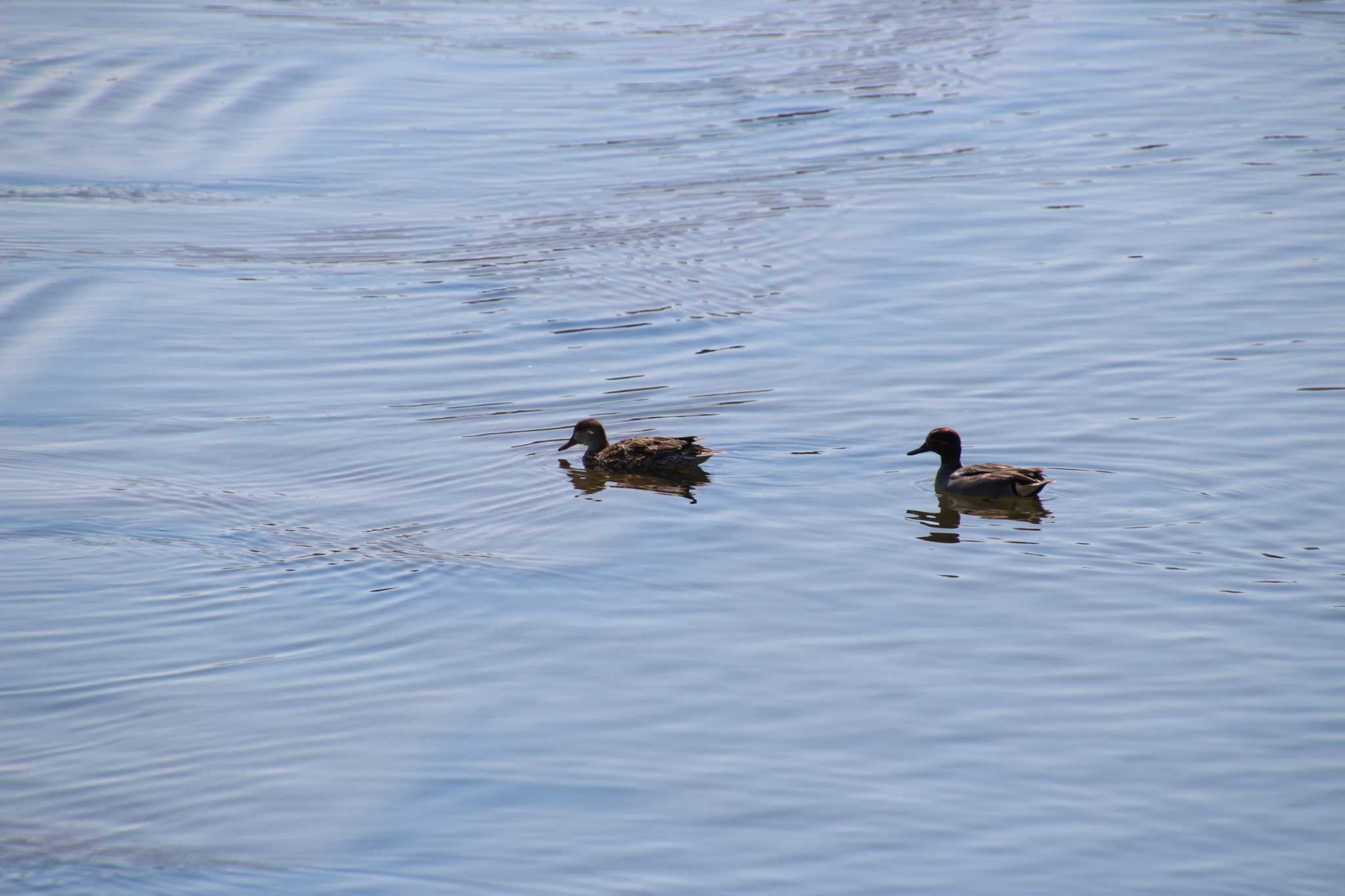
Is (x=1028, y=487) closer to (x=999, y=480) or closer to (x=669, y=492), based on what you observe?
(x=999, y=480)

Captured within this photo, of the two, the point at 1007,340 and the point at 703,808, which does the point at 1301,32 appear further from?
the point at 703,808

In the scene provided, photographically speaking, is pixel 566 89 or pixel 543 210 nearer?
pixel 543 210

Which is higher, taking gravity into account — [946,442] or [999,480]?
[946,442]

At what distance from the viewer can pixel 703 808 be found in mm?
6844

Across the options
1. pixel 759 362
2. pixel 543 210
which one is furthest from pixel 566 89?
pixel 759 362

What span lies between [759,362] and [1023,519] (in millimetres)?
3561

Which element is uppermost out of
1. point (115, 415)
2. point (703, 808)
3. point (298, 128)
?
point (298, 128)

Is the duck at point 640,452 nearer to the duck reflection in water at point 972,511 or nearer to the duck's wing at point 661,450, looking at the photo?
the duck's wing at point 661,450

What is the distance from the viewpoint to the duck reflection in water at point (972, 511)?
10359mm

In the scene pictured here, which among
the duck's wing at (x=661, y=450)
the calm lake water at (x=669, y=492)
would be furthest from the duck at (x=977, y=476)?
the duck's wing at (x=661, y=450)

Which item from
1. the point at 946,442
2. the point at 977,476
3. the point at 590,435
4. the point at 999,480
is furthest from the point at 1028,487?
the point at 590,435

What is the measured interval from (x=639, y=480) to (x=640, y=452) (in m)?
0.21

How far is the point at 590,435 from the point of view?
463 inches

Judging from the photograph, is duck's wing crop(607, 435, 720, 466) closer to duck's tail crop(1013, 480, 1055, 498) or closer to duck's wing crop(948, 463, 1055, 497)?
duck's wing crop(948, 463, 1055, 497)
